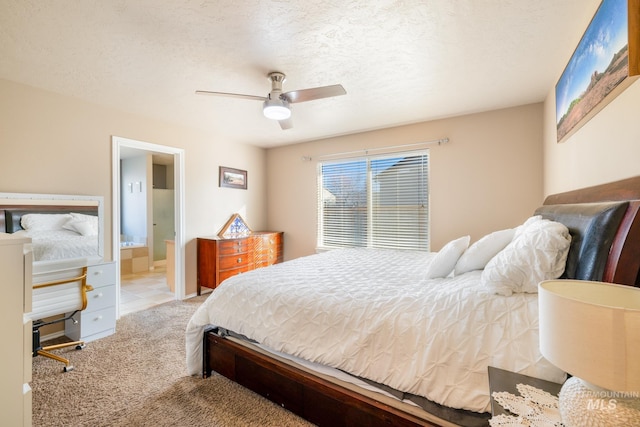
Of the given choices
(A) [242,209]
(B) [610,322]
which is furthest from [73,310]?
(B) [610,322]

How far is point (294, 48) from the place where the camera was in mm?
2020

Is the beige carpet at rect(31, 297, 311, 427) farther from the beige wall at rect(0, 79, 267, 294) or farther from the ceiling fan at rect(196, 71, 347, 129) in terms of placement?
the ceiling fan at rect(196, 71, 347, 129)

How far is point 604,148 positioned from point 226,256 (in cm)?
404

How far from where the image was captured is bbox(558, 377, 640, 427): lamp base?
609 mm

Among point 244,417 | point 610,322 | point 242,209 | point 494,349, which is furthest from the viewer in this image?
point 242,209

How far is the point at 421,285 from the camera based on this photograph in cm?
176

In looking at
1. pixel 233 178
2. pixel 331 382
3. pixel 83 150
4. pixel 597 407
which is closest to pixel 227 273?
pixel 233 178

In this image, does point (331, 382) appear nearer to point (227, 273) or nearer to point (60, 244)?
point (227, 273)

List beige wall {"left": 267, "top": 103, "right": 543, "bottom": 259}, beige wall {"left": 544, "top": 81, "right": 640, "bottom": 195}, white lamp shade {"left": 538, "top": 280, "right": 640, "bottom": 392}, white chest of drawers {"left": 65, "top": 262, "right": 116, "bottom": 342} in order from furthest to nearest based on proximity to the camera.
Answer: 1. beige wall {"left": 267, "top": 103, "right": 543, "bottom": 259}
2. white chest of drawers {"left": 65, "top": 262, "right": 116, "bottom": 342}
3. beige wall {"left": 544, "top": 81, "right": 640, "bottom": 195}
4. white lamp shade {"left": 538, "top": 280, "right": 640, "bottom": 392}

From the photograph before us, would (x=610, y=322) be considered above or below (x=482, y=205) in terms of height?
below

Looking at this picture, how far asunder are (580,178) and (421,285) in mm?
1442

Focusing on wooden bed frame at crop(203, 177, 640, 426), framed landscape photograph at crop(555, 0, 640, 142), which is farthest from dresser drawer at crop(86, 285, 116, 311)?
framed landscape photograph at crop(555, 0, 640, 142)

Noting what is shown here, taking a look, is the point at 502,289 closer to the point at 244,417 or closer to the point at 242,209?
the point at 244,417

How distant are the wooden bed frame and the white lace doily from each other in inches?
16.2
